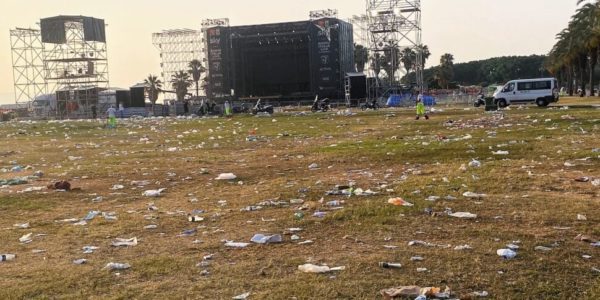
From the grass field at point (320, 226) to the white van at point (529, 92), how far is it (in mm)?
22768

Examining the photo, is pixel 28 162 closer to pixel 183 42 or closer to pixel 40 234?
pixel 40 234

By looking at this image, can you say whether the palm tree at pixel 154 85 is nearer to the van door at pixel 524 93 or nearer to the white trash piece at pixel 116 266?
the van door at pixel 524 93

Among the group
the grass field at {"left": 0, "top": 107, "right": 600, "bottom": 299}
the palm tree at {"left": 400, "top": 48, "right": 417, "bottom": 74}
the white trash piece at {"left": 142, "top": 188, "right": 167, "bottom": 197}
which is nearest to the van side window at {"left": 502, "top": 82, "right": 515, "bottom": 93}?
the grass field at {"left": 0, "top": 107, "right": 600, "bottom": 299}

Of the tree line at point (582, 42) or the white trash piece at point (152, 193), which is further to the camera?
the tree line at point (582, 42)

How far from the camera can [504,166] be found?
1023 cm

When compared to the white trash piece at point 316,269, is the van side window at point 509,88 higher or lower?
higher

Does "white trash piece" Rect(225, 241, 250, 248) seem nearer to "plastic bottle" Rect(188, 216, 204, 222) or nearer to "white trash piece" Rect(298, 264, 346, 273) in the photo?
"white trash piece" Rect(298, 264, 346, 273)

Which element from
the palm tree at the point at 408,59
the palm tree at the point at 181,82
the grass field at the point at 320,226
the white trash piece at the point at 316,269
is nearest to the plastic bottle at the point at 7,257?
the grass field at the point at 320,226

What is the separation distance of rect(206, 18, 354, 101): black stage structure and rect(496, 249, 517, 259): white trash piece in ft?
181

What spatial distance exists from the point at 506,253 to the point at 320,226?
2.10 metres

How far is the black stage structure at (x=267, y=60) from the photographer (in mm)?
60531

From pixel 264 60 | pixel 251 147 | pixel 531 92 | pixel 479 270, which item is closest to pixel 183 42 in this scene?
pixel 264 60

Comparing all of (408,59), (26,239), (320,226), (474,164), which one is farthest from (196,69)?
(320,226)

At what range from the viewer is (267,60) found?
6253cm
